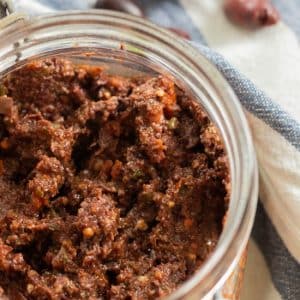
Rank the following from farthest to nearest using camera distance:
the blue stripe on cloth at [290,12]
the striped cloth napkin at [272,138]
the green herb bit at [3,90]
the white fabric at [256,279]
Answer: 1. the blue stripe on cloth at [290,12]
2. the white fabric at [256,279]
3. the striped cloth napkin at [272,138]
4. the green herb bit at [3,90]

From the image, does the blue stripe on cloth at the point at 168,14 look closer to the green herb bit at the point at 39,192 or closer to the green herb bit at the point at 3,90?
the green herb bit at the point at 3,90

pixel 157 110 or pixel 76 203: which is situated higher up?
pixel 157 110

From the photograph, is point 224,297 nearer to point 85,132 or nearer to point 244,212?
point 244,212

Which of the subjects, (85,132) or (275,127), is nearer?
(85,132)

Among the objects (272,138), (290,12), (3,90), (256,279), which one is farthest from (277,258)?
(290,12)

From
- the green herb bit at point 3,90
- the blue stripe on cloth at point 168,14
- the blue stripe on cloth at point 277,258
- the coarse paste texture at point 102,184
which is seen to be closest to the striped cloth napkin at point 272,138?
the blue stripe on cloth at point 277,258

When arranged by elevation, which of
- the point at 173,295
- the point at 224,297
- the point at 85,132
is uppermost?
the point at 85,132

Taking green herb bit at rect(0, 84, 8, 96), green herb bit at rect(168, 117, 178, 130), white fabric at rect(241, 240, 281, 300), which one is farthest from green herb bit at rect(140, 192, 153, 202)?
white fabric at rect(241, 240, 281, 300)

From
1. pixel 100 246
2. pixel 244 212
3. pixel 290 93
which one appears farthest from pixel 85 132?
pixel 290 93

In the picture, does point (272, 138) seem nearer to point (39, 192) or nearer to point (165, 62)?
point (165, 62)
